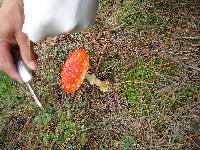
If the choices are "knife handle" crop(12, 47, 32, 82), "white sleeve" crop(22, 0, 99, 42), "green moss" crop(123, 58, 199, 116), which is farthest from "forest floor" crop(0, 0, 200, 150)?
"white sleeve" crop(22, 0, 99, 42)

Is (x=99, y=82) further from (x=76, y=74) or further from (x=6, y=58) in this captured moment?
(x=6, y=58)

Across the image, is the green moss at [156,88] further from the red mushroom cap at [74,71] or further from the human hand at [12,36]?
the human hand at [12,36]

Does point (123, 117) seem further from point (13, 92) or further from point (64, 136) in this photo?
point (13, 92)

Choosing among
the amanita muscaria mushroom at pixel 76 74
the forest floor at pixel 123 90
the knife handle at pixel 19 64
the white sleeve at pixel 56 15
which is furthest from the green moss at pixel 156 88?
the white sleeve at pixel 56 15

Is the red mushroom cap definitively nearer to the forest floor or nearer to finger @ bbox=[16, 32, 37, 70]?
the forest floor

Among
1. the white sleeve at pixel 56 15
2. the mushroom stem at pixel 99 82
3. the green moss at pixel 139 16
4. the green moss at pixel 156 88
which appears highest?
the white sleeve at pixel 56 15

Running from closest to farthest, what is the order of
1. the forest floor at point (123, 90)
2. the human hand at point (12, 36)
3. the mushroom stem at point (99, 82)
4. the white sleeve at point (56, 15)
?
the white sleeve at point (56, 15)
the human hand at point (12, 36)
the forest floor at point (123, 90)
the mushroom stem at point (99, 82)

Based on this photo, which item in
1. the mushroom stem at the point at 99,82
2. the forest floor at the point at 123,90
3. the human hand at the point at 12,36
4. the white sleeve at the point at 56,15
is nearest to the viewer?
the white sleeve at the point at 56,15
